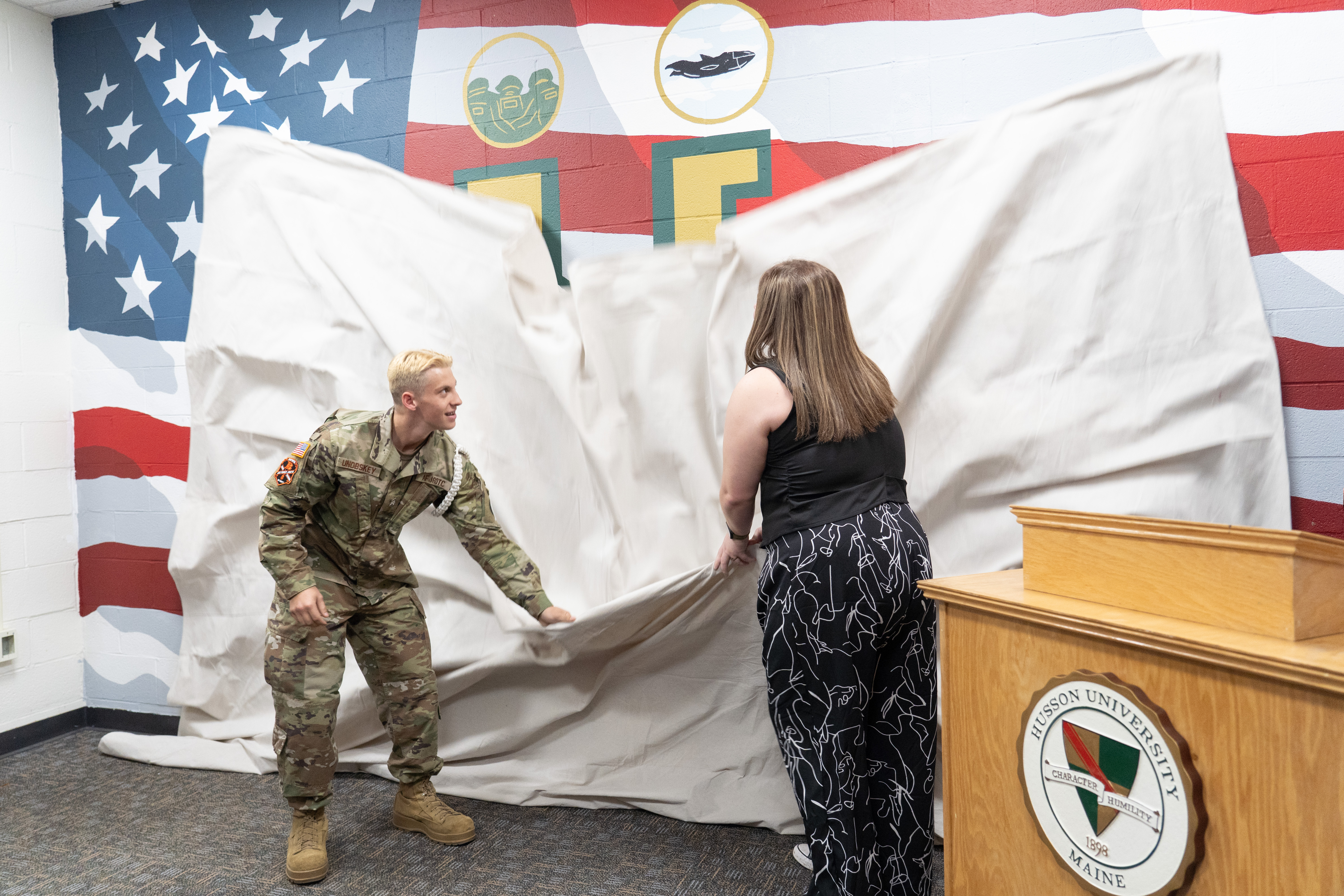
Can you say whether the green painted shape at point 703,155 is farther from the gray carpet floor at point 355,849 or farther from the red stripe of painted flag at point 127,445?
the red stripe of painted flag at point 127,445

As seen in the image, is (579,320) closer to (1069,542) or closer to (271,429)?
(271,429)

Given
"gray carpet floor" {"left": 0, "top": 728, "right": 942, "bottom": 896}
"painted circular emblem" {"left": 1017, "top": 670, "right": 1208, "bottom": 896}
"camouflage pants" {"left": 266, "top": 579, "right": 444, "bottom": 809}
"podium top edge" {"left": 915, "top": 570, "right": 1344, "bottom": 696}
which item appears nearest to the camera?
"podium top edge" {"left": 915, "top": 570, "right": 1344, "bottom": 696}

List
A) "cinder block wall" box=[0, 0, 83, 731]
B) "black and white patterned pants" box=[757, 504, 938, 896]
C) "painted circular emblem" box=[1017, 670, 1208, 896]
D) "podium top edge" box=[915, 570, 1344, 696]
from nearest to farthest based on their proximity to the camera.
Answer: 1. "podium top edge" box=[915, 570, 1344, 696]
2. "painted circular emblem" box=[1017, 670, 1208, 896]
3. "black and white patterned pants" box=[757, 504, 938, 896]
4. "cinder block wall" box=[0, 0, 83, 731]

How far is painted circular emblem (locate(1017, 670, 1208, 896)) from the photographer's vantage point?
1121 mm

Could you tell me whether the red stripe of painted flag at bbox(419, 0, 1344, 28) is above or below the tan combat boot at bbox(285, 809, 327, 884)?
above

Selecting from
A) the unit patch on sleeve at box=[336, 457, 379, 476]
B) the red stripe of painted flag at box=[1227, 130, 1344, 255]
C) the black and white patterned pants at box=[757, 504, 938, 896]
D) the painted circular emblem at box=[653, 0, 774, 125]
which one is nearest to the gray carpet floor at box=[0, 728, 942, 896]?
the black and white patterned pants at box=[757, 504, 938, 896]

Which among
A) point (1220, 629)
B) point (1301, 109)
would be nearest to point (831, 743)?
point (1220, 629)

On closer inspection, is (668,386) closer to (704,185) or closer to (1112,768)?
(704,185)

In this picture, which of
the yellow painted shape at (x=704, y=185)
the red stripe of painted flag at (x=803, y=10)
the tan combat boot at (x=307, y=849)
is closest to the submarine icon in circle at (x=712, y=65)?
the red stripe of painted flag at (x=803, y=10)

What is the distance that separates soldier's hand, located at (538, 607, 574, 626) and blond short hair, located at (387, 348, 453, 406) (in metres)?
0.64

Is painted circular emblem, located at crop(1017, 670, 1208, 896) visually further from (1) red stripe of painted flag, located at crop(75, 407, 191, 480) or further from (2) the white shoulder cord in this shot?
(1) red stripe of painted flag, located at crop(75, 407, 191, 480)

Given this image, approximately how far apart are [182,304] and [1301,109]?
10.9 ft

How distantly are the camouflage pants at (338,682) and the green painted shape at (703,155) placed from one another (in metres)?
1.26

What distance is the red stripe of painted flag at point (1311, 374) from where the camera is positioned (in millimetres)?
2025
